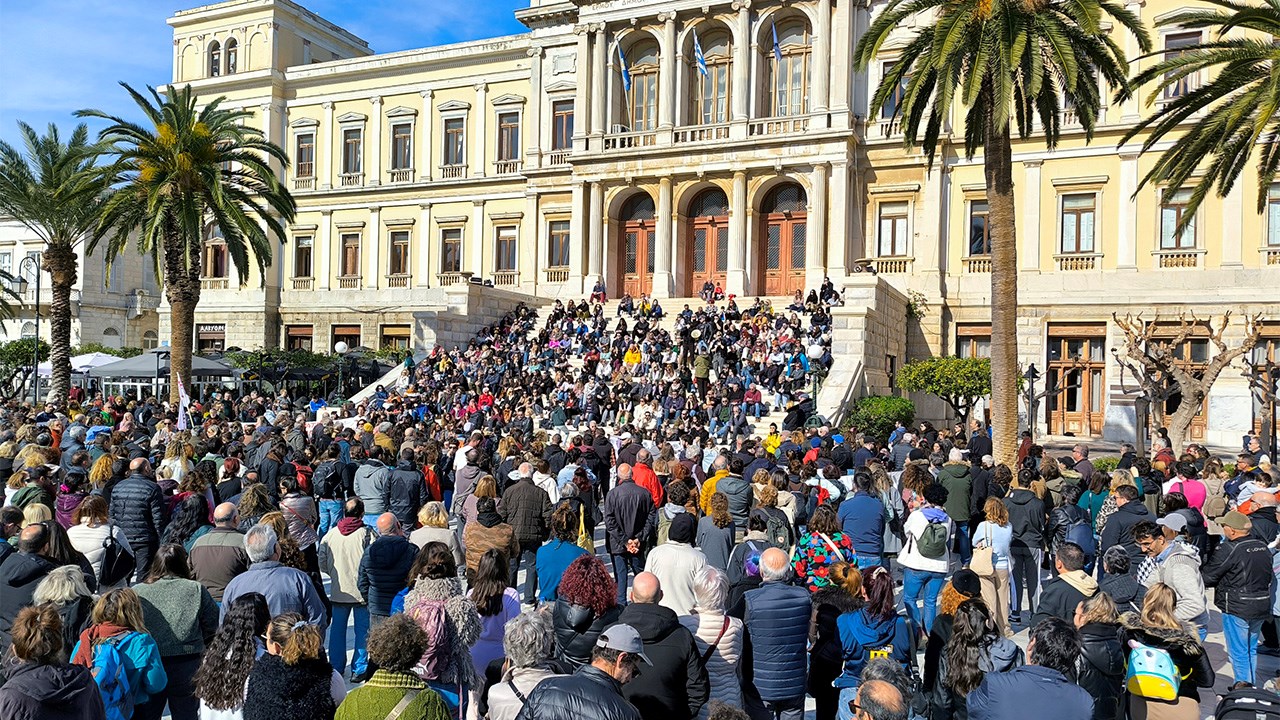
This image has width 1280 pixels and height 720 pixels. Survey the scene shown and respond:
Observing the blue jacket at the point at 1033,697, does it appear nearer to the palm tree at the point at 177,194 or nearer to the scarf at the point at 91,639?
the scarf at the point at 91,639

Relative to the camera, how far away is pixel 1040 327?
31.6 metres

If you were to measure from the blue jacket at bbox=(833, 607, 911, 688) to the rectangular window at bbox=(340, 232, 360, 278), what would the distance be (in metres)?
39.9

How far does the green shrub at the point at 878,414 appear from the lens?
23.3m

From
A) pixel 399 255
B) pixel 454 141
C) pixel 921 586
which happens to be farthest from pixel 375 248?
pixel 921 586

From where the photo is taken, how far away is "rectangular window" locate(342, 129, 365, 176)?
43781 millimetres

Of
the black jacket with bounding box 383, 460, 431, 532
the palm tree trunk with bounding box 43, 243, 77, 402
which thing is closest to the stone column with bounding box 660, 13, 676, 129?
the palm tree trunk with bounding box 43, 243, 77, 402

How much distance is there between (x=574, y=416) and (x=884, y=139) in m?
15.2

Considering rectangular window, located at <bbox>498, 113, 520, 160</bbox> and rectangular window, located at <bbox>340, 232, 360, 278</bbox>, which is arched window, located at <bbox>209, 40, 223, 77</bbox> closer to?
rectangular window, located at <bbox>340, 232, 360, 278</bbox>

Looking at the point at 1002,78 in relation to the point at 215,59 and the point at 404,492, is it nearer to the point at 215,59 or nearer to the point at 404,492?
the point at 404,492

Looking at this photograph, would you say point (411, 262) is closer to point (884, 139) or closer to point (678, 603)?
point (884, 139)

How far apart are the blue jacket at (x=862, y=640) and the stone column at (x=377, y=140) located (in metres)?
39.9

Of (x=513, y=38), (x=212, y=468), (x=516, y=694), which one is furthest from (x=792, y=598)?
(x=513, y=38)

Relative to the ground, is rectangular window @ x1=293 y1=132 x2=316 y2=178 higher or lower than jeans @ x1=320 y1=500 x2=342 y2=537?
higher

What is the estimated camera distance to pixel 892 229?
34.0 m
